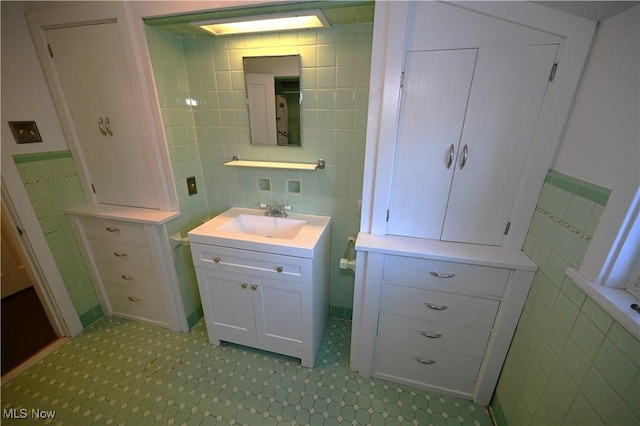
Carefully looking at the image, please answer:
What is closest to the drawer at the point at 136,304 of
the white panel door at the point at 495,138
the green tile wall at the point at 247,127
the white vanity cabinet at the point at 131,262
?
the white vanity cabinet at the point at 131,262

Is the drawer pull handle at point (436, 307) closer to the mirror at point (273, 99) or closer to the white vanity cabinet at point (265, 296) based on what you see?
the white vanity cabinet at point (265, 296)

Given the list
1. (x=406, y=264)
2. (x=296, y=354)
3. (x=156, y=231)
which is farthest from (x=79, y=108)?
(x=406, y=264)

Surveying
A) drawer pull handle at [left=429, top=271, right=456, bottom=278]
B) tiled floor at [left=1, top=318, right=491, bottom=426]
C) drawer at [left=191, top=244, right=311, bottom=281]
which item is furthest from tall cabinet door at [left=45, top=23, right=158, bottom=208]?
drawer pull handle at [left=429, top=271, right=456, bottom=278]

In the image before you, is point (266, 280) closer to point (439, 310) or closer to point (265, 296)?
point (265, 296)

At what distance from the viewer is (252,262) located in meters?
1.49

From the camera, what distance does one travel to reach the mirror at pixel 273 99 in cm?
158

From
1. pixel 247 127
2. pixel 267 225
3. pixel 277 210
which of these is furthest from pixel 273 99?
pixel 267 225

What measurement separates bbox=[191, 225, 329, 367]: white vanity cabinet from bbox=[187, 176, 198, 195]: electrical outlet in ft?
1.68

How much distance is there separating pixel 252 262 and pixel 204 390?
34.0 inches

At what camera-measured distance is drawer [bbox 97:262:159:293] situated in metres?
1.85

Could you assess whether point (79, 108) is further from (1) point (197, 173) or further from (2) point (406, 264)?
(2) point (406, 264)

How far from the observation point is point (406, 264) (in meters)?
1.31

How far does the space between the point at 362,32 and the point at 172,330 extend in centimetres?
247

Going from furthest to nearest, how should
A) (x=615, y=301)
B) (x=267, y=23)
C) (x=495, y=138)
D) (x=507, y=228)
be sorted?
(x=267, y=23) → (x=507, y=228) → (x=495, y=138) → (x=615, y=301)
